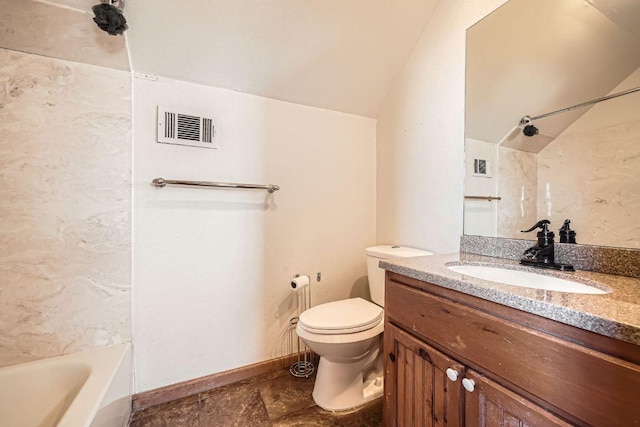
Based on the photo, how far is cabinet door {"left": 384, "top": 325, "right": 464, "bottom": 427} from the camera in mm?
773

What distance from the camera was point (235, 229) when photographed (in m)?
1.57

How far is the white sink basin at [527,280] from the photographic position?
81 centimetres

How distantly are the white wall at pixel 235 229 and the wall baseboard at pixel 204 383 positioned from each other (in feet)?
0.13

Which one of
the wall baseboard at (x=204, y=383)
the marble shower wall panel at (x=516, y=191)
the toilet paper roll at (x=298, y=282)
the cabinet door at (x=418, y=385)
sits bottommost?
the wall baseboard at (x=204, y=383)

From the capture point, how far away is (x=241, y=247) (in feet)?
5.20

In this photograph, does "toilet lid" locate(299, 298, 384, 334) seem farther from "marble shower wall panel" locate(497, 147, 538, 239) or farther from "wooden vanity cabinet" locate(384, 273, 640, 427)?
"marble shower wall panel" locate(497, 147, 538, 239)

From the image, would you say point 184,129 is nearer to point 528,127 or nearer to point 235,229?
point 235,229

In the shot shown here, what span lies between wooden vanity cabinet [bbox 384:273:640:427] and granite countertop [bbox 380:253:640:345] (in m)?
0.03

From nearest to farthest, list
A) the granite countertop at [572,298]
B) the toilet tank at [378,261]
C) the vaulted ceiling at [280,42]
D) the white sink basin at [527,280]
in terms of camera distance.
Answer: the granite countertop at [572,298]
the white sink basin at [527,280]
the vaulted ceiling at [280,42]
the toilet tank at [378,261]

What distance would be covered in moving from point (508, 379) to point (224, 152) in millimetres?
1570

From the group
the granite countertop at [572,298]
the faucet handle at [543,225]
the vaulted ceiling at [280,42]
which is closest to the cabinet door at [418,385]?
the granite countertop at [572,298]

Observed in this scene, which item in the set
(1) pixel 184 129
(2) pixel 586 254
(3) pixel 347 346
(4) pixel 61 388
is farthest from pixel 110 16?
(2) pixel 586 254

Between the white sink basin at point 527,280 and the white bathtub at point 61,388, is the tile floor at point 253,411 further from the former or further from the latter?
the white sink basin at point 527,280

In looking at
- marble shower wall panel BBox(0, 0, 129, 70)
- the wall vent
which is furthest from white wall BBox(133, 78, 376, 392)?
marble shower wall panel BBox(0, 0, 129, 70)
